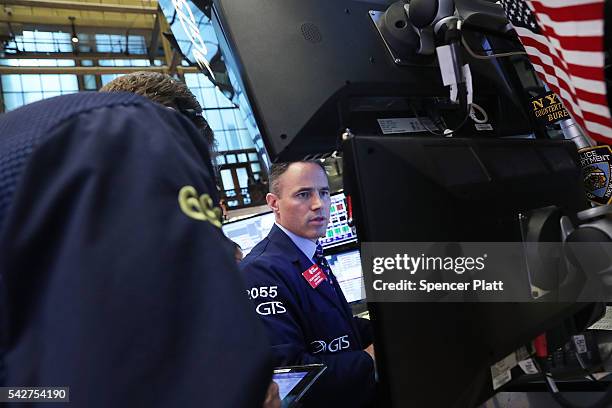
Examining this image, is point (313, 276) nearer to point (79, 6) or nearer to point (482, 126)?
point (482, 126)

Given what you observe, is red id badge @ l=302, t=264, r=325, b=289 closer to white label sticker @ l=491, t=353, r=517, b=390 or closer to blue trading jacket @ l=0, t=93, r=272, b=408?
white label sticker @ l=491, t=353, r=517, b=390

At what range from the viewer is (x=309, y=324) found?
4.58ft

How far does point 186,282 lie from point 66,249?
0.09m

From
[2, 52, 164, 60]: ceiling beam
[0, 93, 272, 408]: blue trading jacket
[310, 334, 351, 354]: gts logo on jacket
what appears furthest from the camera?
[2, 52, 164, 60]: ceiling beam

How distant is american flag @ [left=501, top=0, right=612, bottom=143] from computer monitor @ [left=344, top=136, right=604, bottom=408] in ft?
0.40

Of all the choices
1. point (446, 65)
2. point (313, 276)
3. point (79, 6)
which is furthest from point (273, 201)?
point (79, 6)

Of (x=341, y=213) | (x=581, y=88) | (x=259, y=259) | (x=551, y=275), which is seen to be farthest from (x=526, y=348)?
(x=341, y=213)

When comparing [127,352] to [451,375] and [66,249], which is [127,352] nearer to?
[66,249]

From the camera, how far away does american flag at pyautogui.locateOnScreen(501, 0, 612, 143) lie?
46 centimetres

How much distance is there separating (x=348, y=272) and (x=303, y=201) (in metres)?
0.76

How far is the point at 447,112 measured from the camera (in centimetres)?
78

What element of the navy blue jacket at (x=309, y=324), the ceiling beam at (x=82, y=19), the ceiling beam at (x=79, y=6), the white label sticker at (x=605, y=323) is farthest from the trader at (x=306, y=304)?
the ceiling beam at (x=82, y=19)

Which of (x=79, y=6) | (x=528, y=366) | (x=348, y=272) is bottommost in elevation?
(x=528, y=366)

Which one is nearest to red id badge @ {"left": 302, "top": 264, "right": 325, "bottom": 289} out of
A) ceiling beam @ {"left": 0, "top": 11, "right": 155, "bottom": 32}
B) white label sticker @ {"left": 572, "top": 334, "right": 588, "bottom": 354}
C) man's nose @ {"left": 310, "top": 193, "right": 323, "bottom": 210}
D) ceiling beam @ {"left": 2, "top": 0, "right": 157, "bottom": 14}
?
man's nose @ {"left": 310, "top": 193, "right": 323, "bottom": 210}
